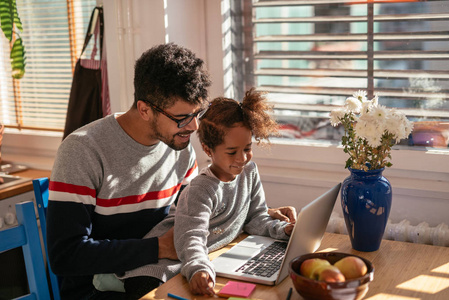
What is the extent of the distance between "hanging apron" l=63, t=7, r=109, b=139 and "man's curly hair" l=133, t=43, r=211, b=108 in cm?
81

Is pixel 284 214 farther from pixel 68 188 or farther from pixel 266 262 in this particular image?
pixel 68 188

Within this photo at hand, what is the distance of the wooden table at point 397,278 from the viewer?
51.9 inches

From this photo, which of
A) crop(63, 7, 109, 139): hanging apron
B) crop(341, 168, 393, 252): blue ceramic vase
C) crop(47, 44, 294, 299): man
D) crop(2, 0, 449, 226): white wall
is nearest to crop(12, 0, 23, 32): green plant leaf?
crop(63, 7, 109, 139): hanging apron

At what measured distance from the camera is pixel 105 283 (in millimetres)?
1643

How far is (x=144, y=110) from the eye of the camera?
1.67m

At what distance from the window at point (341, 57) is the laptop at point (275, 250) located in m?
0.68

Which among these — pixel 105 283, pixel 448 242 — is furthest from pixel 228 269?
pixel 448 242

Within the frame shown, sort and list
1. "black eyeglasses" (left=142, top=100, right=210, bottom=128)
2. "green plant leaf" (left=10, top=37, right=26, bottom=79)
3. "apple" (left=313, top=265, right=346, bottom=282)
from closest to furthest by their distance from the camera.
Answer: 1. "apple" (left=313, top=265, right=346, bottom=282)
2. "black eyeglasses" (left=142, top=100, right=210, bottom=128)
3. "green plant leaf" (left=10, top=37, right=26, bottom=79)

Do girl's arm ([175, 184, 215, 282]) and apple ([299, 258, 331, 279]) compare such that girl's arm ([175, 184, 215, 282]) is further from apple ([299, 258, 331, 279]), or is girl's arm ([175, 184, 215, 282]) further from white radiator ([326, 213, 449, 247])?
white radiator ([326, 213, 449, 247])

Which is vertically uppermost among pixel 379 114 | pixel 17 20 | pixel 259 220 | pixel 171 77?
pixel 17 20

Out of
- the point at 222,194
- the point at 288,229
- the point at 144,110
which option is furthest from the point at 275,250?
the point at 144,110

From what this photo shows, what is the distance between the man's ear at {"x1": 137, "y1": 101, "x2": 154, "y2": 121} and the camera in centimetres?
167

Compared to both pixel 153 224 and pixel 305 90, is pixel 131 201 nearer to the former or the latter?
pixel 153 224

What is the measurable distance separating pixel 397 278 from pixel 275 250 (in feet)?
1.10
